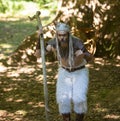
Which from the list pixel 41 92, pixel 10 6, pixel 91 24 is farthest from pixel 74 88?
pixel 10 6

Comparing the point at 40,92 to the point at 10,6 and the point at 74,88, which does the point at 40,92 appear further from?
the point at 10,6

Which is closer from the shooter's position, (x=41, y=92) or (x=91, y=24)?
(x=41, y=92)

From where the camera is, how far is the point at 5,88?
9625 mm

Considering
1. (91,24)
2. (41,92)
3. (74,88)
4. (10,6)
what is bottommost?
(41,92)

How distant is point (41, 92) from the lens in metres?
9.15

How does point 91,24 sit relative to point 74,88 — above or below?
below

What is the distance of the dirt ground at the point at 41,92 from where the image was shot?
7.57 meters

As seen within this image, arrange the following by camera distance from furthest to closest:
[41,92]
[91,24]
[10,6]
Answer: [10,6] → [91,24] → [41,92]

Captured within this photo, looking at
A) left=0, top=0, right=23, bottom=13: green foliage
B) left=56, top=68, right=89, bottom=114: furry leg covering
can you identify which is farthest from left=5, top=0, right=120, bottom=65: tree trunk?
left=0, top=0, right=23, bottom=13: green foliage

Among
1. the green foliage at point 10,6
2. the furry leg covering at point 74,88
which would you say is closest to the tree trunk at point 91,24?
the furry leg covering at point 74,88

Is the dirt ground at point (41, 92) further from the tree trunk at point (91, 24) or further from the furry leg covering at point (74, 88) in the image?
the furry leg covering at point (74, 88)

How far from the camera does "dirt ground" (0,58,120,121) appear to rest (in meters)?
7.57

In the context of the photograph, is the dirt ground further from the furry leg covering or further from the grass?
the furry leg covering

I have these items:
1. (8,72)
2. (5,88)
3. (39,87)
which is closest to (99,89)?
(39,87)
